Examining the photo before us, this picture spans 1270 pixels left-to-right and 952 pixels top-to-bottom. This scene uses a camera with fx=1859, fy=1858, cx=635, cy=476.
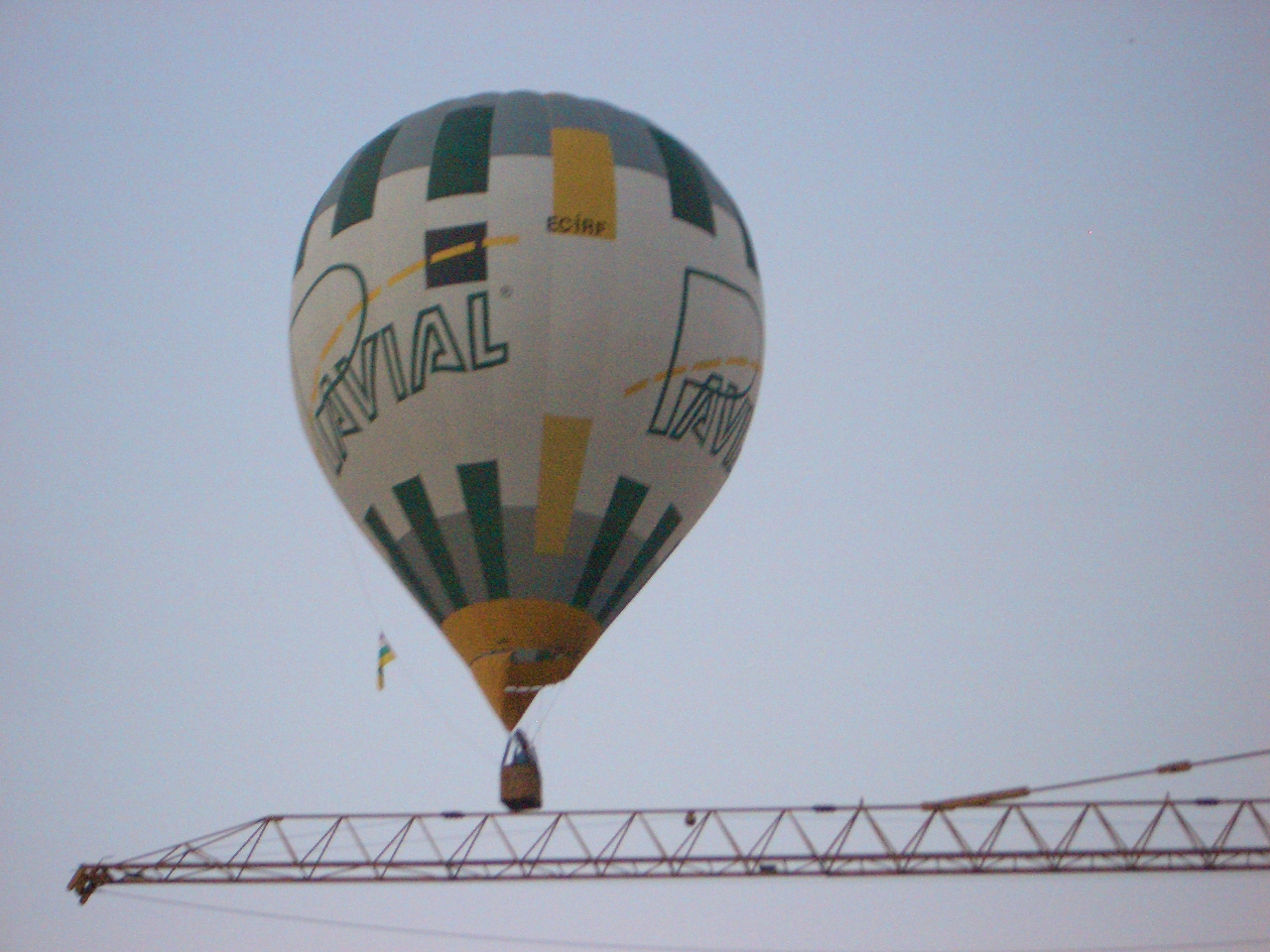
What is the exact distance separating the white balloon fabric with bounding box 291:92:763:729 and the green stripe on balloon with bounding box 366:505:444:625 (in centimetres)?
3

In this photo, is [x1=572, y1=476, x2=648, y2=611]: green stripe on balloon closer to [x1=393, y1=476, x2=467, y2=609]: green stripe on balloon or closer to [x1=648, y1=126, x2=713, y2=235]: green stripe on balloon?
[x1=393, y1=476, x2=467, y2=609]: green stripe on balloon

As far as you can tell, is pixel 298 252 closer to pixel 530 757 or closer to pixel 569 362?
pixel 569 362

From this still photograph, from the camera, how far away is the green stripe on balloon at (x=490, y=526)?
23.4 metres

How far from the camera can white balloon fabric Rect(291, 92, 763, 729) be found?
23250mm

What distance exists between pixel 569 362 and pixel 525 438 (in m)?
1.09

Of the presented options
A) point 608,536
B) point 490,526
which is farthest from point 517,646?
point 608,536

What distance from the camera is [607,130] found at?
80.4ft

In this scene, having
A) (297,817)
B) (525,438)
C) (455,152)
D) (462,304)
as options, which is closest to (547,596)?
(525,438)

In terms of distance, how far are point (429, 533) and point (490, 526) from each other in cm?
90

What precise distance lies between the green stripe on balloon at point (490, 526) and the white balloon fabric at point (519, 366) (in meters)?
0.02

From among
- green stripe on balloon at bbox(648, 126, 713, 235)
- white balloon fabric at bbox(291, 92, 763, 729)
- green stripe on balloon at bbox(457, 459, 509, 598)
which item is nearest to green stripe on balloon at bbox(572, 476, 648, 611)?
white balloon fabric at bbox(291, 92, 763, 729)

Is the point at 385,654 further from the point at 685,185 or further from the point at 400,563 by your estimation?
the point at 685,185

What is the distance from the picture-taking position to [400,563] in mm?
24344

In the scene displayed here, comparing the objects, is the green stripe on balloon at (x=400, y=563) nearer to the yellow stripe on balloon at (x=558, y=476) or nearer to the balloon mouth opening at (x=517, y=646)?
the balloon mouth opening at (x=517, y=646)
